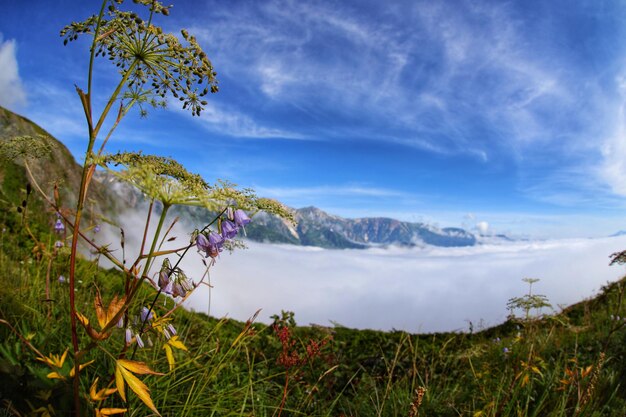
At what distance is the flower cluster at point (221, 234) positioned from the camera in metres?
2.45

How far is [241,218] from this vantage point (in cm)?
247

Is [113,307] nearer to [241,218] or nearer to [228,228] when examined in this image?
[228,228]

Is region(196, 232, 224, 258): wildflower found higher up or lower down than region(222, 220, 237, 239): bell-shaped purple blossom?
lower down

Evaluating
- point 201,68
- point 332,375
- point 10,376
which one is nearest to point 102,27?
point 201,68

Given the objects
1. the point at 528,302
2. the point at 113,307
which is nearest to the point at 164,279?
the point at 113,307

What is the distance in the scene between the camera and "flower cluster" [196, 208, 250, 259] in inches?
96.6

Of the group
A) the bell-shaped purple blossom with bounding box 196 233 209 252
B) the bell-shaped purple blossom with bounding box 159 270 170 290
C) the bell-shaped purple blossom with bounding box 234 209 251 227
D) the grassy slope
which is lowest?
the grassy slope

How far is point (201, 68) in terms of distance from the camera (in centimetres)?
257

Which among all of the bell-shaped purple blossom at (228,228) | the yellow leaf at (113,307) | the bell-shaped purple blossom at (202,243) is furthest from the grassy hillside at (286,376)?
the bell-shaped purple blossom at (228,228)

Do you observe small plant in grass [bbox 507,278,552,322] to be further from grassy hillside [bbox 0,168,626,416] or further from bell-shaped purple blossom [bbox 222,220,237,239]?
bell-shaped purple blossom [bbox 222,220,237,239]

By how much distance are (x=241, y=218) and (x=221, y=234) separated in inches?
6.6

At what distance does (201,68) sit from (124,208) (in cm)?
5087

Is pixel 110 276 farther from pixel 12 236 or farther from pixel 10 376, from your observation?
pixel 10 376

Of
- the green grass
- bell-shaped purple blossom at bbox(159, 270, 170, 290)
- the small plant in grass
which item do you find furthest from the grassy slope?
bell-shaped purple blossom at bbox(159, 270, 170, 290)
